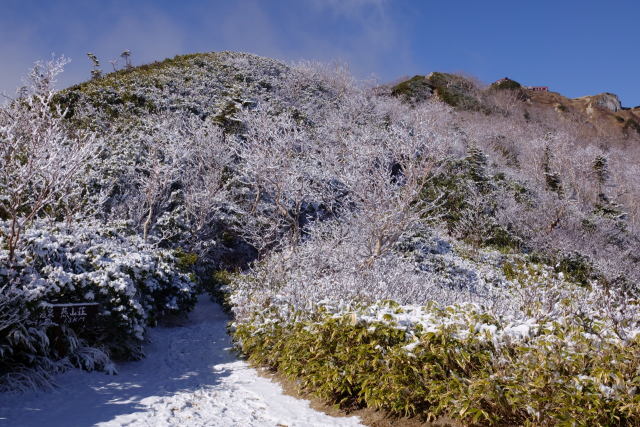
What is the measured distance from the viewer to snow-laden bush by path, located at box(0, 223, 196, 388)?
15.5 ft

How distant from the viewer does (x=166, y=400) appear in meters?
4.67

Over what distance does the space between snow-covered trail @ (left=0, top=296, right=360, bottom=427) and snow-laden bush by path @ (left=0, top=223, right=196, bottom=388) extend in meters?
0.29

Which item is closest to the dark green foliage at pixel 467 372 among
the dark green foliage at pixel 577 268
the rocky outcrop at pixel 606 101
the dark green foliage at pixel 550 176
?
the dark green foliage at pixel 577 268

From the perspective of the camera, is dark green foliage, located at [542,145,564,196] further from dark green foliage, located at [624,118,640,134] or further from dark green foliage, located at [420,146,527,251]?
dark green foliage, located at [624,118,640,134]

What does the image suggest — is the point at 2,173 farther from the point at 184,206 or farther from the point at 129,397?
the point at 184,206

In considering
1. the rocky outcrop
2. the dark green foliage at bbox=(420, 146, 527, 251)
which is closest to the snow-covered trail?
the dark green foliage at bbox=(420, 146, 527, 251)

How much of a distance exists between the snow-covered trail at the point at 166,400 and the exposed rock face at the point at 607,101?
63.0 metres

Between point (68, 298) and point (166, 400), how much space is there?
2027 millimetres

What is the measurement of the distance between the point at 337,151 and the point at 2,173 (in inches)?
533

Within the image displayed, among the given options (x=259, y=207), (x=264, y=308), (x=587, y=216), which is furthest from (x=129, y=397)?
(x=587, y=216)

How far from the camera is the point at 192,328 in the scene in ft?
28.5

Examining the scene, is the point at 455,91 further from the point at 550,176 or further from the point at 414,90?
the point at 550,176

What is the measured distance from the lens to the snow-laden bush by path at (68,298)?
15.5 feet

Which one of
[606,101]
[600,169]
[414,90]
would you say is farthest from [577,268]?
[606,101]
